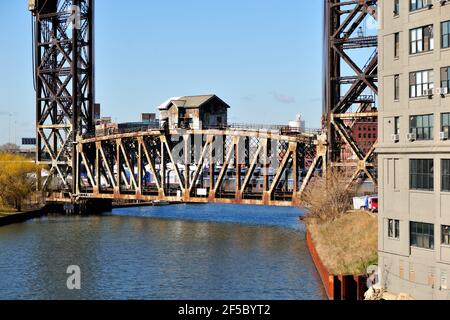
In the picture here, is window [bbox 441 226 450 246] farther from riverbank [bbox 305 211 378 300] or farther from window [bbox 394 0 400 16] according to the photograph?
window [bbox 394 0 400 16]

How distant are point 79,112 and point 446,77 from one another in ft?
233

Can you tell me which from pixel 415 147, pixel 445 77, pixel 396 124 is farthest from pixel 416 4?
pixel 415 147

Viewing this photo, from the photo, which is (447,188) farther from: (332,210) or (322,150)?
(322,150)

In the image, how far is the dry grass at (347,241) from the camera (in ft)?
133

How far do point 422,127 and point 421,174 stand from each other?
2.19 metres

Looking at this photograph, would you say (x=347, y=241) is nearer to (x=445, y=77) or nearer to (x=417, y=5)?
(x=445, y=77)

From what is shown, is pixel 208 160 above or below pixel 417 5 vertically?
below

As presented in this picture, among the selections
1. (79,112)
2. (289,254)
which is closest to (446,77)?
(289,254)

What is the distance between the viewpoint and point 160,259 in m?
51.0

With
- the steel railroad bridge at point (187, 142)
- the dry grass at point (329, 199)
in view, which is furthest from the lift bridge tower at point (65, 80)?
the dry grass at point (329, 199)

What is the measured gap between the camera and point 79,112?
315 ft

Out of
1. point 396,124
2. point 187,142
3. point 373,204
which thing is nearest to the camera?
point 396,124

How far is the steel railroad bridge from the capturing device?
71438 mm

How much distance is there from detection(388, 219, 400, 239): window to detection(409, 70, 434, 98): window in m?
6.20
